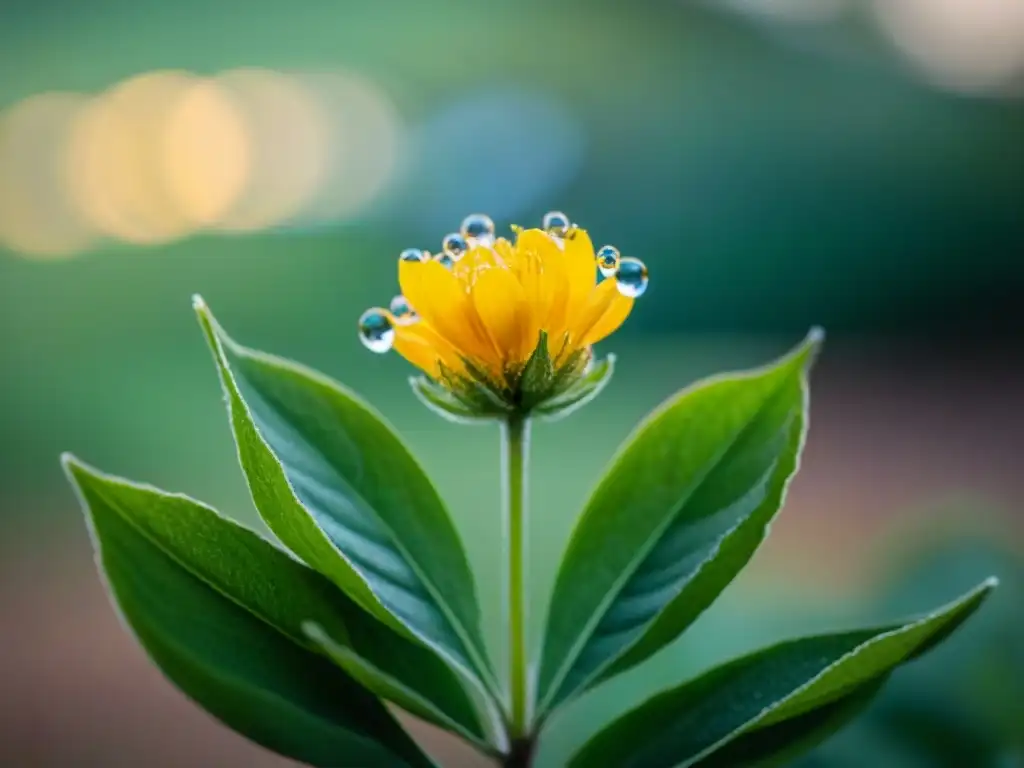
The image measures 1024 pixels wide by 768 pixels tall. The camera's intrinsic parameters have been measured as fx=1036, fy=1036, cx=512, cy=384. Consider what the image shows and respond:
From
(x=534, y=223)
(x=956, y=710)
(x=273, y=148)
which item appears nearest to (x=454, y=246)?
(x=956, y=710)

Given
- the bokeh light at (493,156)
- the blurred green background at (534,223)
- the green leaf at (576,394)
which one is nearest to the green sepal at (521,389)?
the green leaf at (576,394)

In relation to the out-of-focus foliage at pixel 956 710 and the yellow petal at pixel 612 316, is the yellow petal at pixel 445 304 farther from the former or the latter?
the out-of-focus foliage at pixel 956 710

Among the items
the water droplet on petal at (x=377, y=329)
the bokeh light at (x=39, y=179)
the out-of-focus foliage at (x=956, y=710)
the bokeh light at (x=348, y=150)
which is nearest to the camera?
the water droplet on petal at (x=377, y=329)

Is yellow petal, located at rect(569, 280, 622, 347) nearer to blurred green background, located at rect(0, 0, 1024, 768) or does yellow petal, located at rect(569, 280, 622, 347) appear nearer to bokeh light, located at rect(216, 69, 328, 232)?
blurred green background, located at rect(0, 0, 1024, 768)

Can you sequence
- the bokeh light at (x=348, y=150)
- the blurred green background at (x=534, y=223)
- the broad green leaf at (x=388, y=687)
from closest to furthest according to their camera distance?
the broad green leaf at (x=388, y=687), the blurred green background at (x=534, y=223), the bokeh light at (x=348, y=150)

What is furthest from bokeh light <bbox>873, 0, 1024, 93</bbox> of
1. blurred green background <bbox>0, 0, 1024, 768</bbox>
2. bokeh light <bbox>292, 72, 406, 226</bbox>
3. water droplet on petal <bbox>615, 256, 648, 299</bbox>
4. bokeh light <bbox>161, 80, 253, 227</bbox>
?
water droplet on petal <bbox>615, 256, 648, 299</bbox>

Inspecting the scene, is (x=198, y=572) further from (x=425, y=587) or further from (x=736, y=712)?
(x=736, y=712)

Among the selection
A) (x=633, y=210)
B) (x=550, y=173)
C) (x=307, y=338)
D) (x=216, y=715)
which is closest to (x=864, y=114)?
(x=633, y=210)
